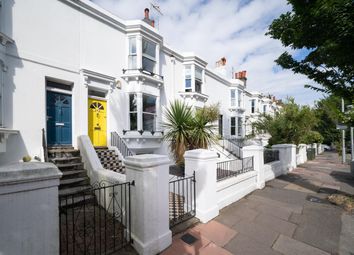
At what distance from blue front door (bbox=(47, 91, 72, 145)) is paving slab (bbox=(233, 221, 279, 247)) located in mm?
6803

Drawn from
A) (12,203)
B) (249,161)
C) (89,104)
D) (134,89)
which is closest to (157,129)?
(134,89)

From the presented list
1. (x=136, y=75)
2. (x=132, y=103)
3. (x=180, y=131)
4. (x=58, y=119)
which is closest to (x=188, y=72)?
(x=136, y=75)

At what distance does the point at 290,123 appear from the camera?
42.6ft

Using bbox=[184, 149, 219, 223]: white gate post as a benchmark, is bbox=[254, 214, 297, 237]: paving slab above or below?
below

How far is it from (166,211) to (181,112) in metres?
4.19

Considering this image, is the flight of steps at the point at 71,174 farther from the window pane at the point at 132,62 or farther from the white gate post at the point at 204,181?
the window pane at the point at 132,62

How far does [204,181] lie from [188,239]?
132 cm

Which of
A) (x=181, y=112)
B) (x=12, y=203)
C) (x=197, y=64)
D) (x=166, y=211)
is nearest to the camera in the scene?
(x=12, y=203)

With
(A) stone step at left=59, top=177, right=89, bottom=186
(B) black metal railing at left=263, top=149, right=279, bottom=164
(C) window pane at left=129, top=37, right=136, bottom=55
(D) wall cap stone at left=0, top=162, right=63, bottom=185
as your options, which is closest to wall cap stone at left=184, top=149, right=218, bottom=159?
(D) wall cap stone at left=0, top=162, right=63, bottom=185

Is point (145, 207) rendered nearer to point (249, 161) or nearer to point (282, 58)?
point (249, 161)

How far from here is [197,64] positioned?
13.1 m

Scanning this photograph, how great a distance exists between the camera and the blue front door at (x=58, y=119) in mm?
7230

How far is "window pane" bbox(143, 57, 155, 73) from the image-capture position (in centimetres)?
1023

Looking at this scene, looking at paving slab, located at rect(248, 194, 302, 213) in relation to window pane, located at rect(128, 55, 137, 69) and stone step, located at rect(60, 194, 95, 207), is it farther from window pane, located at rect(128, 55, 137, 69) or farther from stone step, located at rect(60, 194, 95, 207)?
window pane, located at rect(128, 55, 137, 69)
